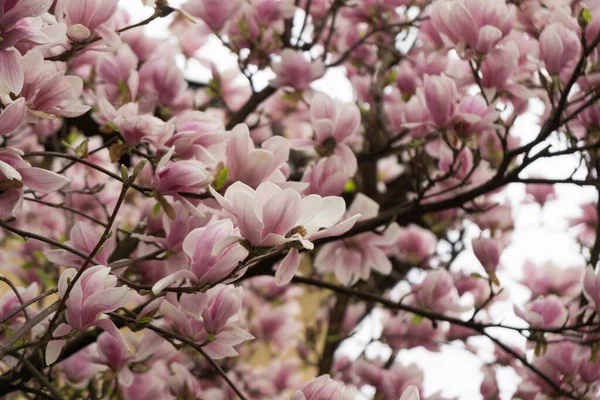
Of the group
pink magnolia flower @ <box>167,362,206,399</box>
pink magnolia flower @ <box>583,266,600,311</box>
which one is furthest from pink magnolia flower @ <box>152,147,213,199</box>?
pink magnolia flower @ <box>583,266,600,311</box>

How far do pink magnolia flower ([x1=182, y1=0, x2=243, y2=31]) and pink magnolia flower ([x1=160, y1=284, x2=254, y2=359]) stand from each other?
23.9 inches

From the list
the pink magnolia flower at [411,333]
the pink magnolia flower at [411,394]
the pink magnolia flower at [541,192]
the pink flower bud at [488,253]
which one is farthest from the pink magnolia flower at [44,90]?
the pink magnolia flower at [541,192]

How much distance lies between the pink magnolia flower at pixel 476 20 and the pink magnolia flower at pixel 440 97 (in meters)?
0.06

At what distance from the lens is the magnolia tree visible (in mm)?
695

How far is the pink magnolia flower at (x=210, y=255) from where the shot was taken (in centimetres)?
70

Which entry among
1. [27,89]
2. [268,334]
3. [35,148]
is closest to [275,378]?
[268,334]

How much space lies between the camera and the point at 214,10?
4.10ft

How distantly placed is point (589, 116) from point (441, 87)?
0.22 meters

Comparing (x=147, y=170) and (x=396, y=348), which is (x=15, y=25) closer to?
(x=147, y=170)

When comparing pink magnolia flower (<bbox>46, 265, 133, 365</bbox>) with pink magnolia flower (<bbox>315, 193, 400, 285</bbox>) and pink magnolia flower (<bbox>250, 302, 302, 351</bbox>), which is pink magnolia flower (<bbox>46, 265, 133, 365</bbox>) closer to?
pink magnolia flower (<bbox>315, 193, 400, 285</bbox>)

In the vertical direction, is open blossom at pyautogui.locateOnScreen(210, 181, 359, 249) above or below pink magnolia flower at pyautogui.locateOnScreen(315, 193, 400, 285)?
above

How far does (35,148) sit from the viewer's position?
1774 mm

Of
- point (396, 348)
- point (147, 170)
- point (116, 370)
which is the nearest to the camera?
point (116, 370)

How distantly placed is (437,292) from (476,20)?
1.55ft
